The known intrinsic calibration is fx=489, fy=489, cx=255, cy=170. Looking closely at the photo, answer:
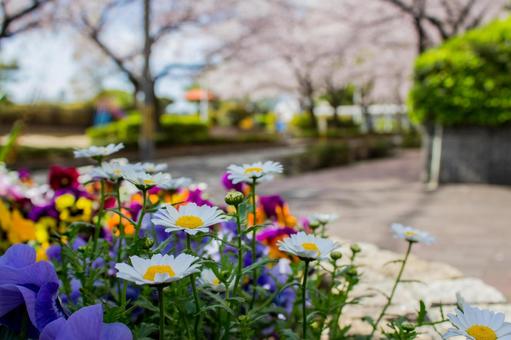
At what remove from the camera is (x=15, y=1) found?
1367 centimetres

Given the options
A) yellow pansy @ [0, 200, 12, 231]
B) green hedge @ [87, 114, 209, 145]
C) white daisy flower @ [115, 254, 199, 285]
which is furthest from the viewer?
green hedge @ [87, 114, 209, 145]

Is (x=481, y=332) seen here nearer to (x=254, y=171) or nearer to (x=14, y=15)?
(x=254, y=171)

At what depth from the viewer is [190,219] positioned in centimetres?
83

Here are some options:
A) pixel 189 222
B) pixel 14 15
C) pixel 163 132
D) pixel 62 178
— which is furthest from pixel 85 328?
pixel 163 132

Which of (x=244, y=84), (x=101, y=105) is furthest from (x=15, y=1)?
(x=244, y=84)

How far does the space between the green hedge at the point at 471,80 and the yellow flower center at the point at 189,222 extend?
707 centimetres

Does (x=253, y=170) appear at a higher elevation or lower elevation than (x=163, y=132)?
higher

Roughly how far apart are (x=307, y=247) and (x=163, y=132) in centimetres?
1600

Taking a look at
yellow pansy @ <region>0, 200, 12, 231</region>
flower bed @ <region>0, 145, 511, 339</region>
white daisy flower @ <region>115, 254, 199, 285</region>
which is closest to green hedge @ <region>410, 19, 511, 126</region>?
flower bed @ <region>0, 145, 511, 339</region>

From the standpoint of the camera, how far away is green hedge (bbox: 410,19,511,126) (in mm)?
6863

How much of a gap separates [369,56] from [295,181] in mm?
13546

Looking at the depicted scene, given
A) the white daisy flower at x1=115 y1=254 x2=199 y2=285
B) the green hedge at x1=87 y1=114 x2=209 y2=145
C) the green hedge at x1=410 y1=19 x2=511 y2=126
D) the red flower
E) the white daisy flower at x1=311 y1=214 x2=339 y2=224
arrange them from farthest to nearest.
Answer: the green hedge at x1=87 y1=114 x2=209 y2=145 < the green hedge at x1=410 y1=19 x2=511 y2=126 < the red flower < the white daisy flower at x1=311 y1=214 x2=339 y2=224 < the white daisy flower at x1=115 y1=254 x2=199 y2=285

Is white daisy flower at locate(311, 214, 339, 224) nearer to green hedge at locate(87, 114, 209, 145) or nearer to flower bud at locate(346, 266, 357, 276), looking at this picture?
flower bud at locate(346, 266, 357, 276)

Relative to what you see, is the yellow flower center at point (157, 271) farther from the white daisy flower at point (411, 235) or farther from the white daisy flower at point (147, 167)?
the white daisy flower at point (411, 235)
